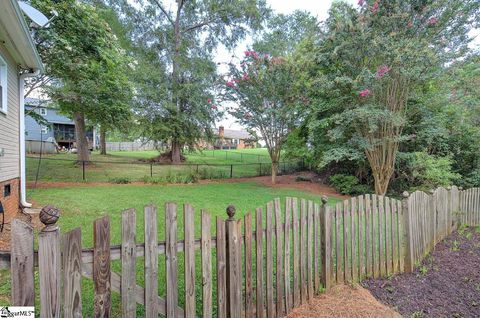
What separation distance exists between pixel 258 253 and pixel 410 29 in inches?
323

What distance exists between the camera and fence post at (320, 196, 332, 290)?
2.92 meters

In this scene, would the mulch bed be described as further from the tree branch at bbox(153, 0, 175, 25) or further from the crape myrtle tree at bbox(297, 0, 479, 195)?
the tree branch at bbox(153, 0, 175, 25)

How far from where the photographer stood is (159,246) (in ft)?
6.00

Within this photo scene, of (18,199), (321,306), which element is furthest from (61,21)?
(321,306)

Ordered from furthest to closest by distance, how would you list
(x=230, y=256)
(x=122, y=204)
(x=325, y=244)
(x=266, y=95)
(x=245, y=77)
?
1. (x=266, y=95)
2. (x=245, y=77)
3. (x=122, y=204)
4. (x=325, y=244)
5. (x=230, y=256)

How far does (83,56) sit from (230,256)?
366 inches

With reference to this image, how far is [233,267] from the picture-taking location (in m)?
2.18

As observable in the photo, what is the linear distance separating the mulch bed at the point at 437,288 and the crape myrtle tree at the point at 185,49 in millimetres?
14844

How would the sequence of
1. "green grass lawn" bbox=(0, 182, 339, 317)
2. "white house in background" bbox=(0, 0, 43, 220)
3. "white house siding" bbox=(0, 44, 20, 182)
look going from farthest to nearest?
"white house siding" bbox=(0, 44, 20, 182) < "white house in background" bbox=(0, 0, 43, 220) < "green grass lawn" bbox=(0, 182, 339, 317)

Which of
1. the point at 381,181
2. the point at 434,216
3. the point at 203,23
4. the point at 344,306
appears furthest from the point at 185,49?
the point at 344,306

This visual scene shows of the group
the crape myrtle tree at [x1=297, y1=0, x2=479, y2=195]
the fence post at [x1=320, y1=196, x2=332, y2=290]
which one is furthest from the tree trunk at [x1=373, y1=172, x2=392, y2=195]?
the fence post at [x1=320, y1=196, x2=332, y2=290]

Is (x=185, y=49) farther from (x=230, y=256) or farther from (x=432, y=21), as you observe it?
(x=230, y=256)

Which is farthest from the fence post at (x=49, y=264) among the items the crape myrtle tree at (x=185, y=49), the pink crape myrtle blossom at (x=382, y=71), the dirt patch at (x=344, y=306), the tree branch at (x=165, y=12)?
the tree branch at (x=165, y=12)

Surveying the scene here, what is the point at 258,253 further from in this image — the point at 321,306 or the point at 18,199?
the point at 18,199
